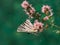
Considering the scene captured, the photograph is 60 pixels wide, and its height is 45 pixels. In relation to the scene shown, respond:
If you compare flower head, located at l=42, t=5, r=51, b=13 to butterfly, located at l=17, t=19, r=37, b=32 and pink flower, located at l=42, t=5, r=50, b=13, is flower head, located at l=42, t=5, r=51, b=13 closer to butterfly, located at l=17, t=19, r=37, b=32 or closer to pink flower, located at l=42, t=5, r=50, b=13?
pink flower, located at l=42, t=5, r=50, b=13

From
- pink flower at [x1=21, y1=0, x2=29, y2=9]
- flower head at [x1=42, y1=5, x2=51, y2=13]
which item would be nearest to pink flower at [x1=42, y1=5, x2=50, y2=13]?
flower head at [x1=42, y1=5, x2=51, y2=13]

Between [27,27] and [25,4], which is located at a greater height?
[25,4]

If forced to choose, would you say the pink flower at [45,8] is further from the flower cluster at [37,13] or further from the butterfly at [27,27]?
the butterfly at [27,27]

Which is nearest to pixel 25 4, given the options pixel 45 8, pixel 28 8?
pixel 28 8

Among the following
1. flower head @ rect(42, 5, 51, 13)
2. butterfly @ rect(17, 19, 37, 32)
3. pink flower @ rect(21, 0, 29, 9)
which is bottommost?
butterfly @ rect(17, 19, 37, 32)

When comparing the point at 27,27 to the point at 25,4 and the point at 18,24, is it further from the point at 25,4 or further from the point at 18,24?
the point at 25,4

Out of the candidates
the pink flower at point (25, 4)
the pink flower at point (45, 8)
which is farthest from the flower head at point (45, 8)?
the pink flower at point (25, 4)

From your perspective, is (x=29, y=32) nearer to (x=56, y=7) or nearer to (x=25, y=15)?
(x=25, y=15)

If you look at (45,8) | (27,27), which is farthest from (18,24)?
(45,8)

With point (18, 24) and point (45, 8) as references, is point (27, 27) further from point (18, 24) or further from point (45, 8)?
point (45, 8)
